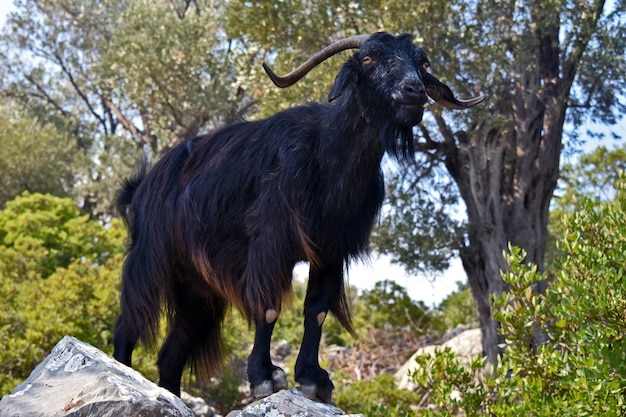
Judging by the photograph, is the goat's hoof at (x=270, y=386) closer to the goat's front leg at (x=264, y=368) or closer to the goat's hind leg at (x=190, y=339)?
the goat's front leg at (x=264, y=368)

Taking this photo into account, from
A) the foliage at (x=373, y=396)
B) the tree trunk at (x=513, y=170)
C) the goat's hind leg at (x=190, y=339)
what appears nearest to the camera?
the goat's hind leg at (x=190, y=339)

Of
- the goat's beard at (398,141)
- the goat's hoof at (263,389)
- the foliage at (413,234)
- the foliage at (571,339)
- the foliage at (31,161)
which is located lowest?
the goat's hoof at (263,389)

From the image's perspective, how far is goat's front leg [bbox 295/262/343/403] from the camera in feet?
13.8

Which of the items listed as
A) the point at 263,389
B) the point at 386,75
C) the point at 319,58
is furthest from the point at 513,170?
the point at 263,389

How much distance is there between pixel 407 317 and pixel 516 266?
8.15m

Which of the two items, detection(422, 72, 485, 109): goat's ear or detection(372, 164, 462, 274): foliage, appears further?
detection(372, 164, 462, 274): foliage

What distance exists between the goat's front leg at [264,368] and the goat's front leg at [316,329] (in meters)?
0.13

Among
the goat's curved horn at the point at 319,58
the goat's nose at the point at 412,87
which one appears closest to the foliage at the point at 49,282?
the goat's curved horn at the point at 319,58

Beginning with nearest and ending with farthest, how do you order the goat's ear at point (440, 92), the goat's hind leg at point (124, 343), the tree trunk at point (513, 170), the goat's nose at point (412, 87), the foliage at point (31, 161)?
the goat's nose at point (412, 87)
the goat's ear at point (440, 92)
the goat's hind leg at point (124, 343)
the tree trunk at point (513, 170)
the foliage at point (31, 161)

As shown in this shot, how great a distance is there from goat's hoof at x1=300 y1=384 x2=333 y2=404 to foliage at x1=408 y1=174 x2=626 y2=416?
1042mm

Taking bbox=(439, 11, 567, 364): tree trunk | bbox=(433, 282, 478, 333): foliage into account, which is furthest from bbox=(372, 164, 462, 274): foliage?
bbox=(433, 282, 478, 333): foliage

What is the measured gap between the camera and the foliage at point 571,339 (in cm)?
443

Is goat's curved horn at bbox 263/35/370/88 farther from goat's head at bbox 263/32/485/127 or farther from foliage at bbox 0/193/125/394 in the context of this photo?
foliage at bbox 0/193/125/394

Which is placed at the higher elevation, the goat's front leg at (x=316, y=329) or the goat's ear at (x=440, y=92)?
the goat's ear at (x=440, y=92)
